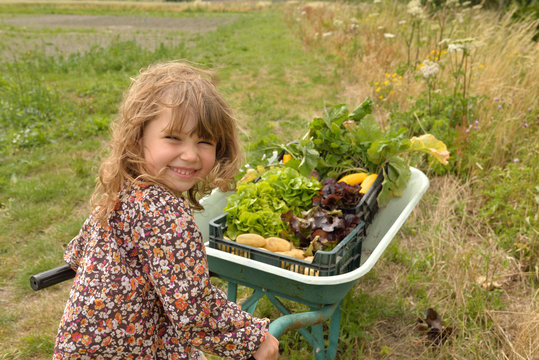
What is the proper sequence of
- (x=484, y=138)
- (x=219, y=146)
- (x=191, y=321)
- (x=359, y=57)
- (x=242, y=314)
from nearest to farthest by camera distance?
(x=191, y=321) → (x=242, y=314) → (x=219, y=146) → (x=484, y=138) → (x=359, y=57)

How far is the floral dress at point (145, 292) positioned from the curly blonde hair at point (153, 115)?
0.06 meters

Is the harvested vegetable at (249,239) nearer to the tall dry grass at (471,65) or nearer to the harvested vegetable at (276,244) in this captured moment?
the harvested vegetable at (276,244)

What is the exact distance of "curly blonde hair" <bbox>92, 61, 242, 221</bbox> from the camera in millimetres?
1413

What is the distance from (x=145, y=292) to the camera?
146 centimetres

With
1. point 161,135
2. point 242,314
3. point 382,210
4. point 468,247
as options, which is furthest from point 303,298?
point 468,247

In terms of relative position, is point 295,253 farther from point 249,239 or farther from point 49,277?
point 49,277

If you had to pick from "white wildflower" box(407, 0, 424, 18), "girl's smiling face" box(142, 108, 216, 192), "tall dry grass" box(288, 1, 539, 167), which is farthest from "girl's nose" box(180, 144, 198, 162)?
"white wildflower" box(407, 0, 424, 18)

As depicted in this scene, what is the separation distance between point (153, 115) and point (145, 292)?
598mm

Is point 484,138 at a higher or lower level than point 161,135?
lower

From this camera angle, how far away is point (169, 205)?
137 centimetres

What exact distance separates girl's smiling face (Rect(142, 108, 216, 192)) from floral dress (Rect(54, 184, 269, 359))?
0.08 m

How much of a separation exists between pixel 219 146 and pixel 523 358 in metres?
1.91

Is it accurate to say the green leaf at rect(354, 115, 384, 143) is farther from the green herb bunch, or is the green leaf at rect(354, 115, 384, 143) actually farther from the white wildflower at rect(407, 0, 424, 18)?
the white wildflower at rect(407, 0, 424, 18)

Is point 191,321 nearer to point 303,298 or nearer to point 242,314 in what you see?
point 242,314
